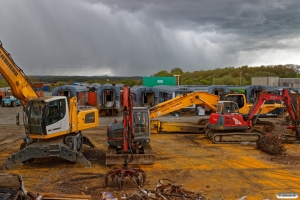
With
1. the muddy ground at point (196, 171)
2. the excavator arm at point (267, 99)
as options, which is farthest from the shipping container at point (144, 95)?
the muddy ground at point (196, 171)

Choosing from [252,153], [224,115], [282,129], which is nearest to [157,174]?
[252,153]

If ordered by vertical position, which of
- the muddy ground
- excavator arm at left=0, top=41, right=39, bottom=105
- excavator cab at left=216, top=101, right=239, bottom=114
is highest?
excavator arm at left=0, top=41, right=39, bottom=105

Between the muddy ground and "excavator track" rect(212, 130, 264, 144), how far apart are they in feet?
1.51

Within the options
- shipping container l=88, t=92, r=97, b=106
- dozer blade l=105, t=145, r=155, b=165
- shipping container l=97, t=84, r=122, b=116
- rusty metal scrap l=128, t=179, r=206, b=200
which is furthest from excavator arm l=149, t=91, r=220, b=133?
shipping container l=88, t=92, r=97, b=106

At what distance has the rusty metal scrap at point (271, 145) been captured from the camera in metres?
15.7

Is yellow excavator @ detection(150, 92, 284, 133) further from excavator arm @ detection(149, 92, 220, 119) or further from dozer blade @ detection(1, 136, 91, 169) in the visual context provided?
dozer blade @ detection(1, 136, 91, 169)

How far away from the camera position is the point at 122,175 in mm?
10898

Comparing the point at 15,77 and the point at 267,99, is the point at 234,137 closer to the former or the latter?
the point at 267,99

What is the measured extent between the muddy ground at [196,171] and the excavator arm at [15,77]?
305cm

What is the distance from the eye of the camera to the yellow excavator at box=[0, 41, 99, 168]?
12.9 m

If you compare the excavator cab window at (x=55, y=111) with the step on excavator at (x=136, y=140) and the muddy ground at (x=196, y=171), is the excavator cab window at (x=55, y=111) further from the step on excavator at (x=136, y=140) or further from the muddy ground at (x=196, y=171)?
the step on excavator at (x=136, y=140)

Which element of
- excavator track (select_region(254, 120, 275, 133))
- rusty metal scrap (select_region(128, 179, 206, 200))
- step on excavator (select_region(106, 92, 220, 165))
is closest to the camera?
rusty metal scrap (select_region(128, 179, 206, 200))

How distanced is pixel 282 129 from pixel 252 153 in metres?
7.25

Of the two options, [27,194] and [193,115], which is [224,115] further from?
[193,115]
